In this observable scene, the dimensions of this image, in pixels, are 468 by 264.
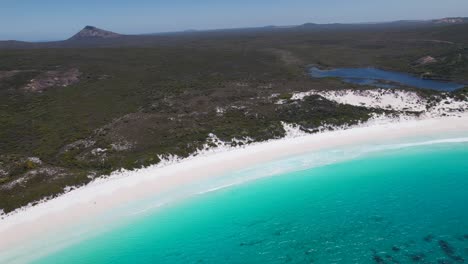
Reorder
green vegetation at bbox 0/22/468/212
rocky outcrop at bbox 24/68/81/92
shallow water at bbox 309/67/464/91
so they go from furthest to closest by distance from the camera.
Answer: rocky outcrop at bbox 24/68/81/92
shallow water at bbox 309/67/464/91
green vegetation at bbox 0/22/468/212

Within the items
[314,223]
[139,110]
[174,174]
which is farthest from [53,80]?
[314,223]

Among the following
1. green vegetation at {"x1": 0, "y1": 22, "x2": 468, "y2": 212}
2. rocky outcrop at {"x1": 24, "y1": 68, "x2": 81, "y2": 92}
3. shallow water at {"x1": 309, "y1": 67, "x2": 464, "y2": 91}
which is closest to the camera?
green vegetation at {"x1": 0, "y1": 22, "x2": 468, "y2": 212}

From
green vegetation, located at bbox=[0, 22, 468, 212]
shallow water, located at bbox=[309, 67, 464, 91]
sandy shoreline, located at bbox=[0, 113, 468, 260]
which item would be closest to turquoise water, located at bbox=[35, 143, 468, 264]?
sandy shoreline, located at bbox=[0, 113, 468, 260]

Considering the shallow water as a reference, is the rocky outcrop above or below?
above

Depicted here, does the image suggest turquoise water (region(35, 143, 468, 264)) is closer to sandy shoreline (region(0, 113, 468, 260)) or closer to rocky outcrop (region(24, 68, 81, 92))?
sandy shoreline (region(0, 113, 468, 260))

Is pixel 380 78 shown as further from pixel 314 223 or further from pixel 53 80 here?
pixel 53 80

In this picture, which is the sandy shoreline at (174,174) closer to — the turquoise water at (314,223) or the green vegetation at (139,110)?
the green vegetation at (139,110)

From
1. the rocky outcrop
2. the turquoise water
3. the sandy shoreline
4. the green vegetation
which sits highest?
the rocky outcrop
